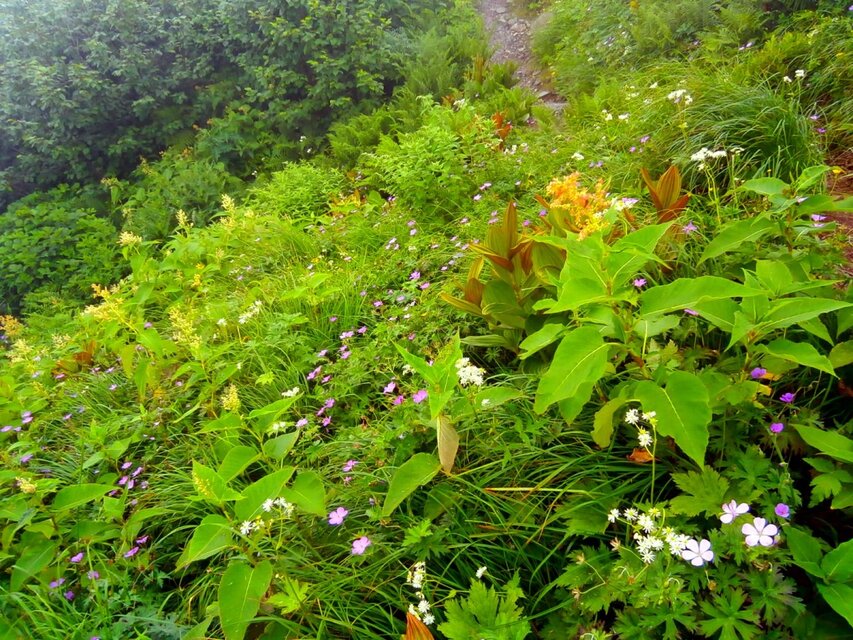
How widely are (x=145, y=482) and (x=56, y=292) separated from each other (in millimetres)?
5023

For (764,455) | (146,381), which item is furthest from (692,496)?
(146,381)

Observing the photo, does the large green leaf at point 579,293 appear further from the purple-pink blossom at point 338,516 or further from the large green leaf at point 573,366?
the purple-pink blossom at point 338,516

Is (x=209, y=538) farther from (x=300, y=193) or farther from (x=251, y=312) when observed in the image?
(x=300, y=193)

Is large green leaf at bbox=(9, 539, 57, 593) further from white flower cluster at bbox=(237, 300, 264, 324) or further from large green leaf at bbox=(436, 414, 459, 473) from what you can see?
large green leaf at bbox=(436, 414, 459, 473)

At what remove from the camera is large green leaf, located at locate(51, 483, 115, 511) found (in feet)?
6.31

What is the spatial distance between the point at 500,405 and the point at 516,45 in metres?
7.49

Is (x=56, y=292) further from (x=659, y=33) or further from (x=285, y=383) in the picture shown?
(x=659, y=33)

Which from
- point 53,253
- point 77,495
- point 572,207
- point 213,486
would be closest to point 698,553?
point 213,486

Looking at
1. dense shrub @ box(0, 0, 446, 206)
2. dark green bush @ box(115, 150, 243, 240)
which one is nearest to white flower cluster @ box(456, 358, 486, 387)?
dark green bush @ box(115, 150, 243, 240)

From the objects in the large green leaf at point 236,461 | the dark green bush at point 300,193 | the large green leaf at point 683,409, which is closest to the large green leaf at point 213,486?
the large green leaf at point 236,461

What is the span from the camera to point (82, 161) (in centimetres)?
734

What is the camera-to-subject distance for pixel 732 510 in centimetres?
118

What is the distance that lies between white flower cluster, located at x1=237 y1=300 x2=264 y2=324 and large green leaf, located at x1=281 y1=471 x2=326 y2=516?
159 centimetres

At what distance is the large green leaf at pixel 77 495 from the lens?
1924 mm
